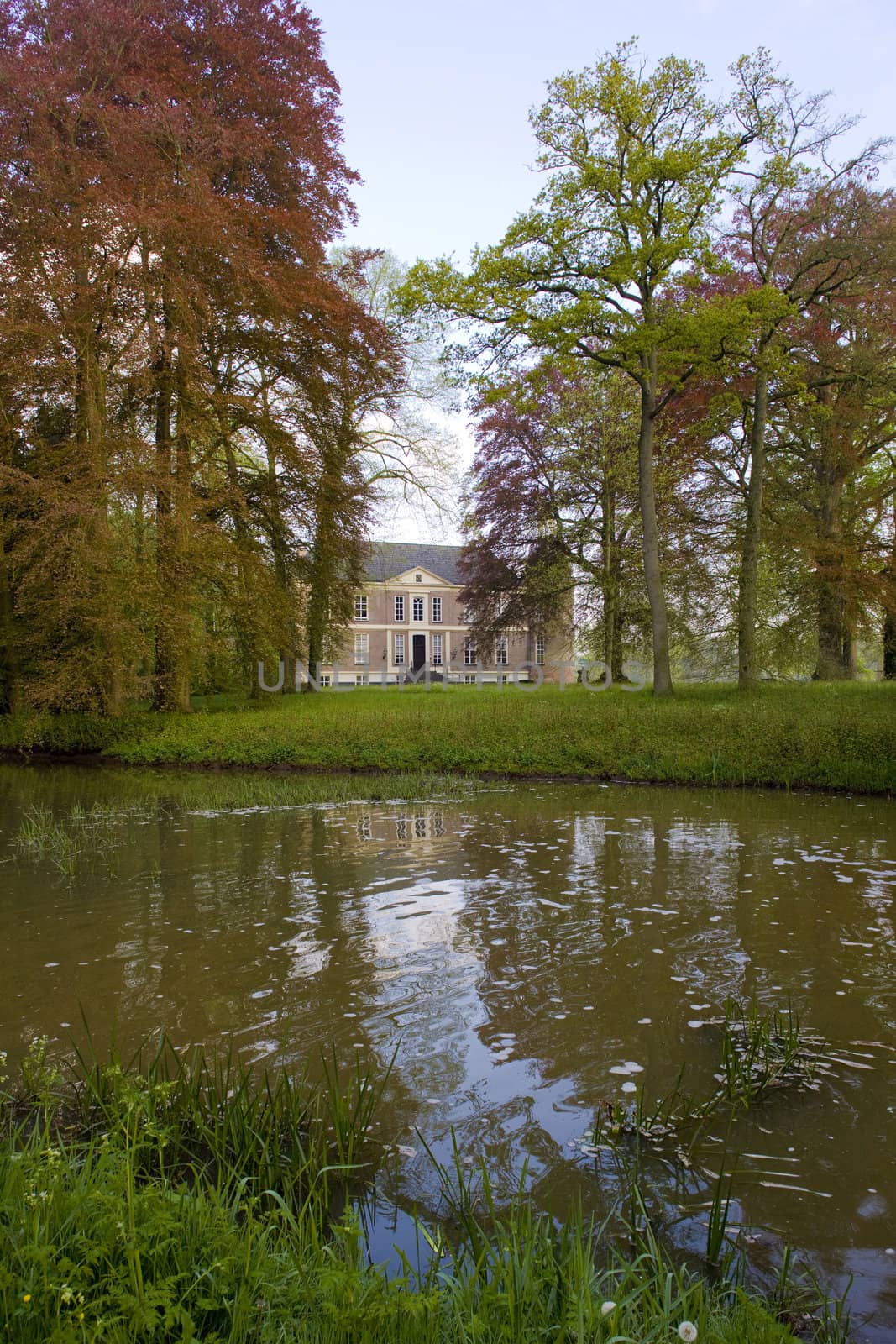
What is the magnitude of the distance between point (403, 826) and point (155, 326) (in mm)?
12334

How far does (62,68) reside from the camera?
1719 centimetres

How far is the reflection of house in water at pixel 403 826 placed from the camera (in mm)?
10219

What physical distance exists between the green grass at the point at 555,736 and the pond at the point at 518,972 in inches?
114

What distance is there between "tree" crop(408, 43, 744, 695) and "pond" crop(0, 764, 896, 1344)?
35.6ft

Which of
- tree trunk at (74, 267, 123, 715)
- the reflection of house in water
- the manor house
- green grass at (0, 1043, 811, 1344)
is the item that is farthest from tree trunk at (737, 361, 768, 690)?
the manor house

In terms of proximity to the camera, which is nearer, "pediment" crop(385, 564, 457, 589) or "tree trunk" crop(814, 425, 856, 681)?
"tree trunk" crop(814, 425, 856, 681)

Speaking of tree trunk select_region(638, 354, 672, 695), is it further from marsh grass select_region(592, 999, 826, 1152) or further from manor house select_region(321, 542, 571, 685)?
manor house select_region(321, 542, 571, 685)

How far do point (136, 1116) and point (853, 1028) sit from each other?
363 cm

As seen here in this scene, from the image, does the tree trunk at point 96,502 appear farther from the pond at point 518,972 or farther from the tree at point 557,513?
the tree at point 557,513

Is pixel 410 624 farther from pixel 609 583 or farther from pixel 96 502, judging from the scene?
pixel 96 502

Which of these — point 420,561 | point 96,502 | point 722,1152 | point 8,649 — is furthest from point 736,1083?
point 420,561

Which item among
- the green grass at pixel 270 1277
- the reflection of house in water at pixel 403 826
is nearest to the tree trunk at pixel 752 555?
the reflection of house in water at pixel 403 826

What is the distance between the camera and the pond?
136 inches

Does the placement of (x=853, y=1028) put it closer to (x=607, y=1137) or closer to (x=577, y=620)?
(x=607, y=1137)
